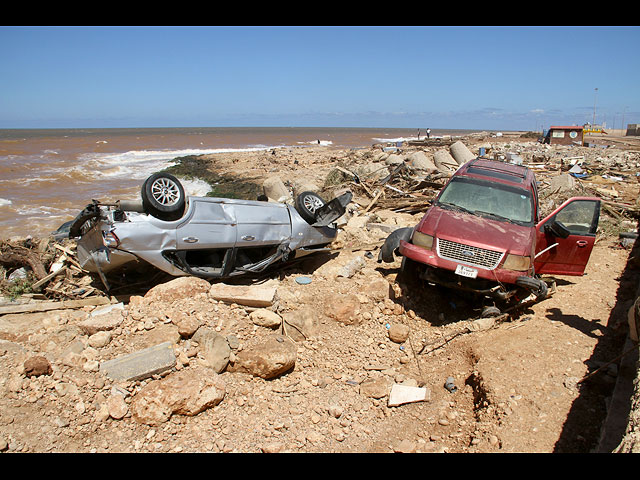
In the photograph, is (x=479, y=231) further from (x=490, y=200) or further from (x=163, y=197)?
(x=163, y=197)

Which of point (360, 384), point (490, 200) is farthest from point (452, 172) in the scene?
point (360, 384)

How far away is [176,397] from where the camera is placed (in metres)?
4.07

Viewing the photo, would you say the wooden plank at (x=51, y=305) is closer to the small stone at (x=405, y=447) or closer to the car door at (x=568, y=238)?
the small stone at (x=405, y=447)

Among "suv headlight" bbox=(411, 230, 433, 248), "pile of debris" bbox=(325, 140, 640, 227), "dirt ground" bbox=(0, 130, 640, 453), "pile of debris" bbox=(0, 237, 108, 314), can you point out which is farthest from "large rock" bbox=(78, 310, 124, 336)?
"pile of debris" bbox=(325, 140, 640, 227)

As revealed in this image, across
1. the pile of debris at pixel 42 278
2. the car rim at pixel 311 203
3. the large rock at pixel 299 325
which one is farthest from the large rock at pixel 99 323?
the car rim at pixel 311 203

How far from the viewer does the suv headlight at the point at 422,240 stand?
19.9 feet

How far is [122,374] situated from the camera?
4258 millimetres

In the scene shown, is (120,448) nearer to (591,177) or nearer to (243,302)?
(243,302)

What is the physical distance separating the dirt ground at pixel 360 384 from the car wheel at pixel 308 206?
5.28ft

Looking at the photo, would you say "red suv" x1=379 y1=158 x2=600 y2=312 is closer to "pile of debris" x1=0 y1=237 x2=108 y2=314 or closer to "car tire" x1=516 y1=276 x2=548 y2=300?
"car tire" x1=516 y1=276 x2=548 y2=300

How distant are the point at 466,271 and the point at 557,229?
1887mm

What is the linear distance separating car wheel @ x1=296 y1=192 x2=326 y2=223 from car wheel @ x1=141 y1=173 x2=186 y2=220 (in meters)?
2.22
